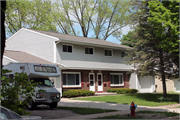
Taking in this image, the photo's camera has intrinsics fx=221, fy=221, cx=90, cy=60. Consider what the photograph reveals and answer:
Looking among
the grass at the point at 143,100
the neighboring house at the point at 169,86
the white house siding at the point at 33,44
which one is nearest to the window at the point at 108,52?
the white house siding at the point at 33,44

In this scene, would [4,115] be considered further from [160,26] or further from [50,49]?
[50,49]

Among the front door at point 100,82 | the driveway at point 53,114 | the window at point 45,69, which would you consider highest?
the window at point 45,69

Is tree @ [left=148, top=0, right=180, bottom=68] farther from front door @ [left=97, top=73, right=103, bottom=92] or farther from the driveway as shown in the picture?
front door @ [left=97, top=73, right=103, bottom=92]

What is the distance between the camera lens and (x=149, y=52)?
19062 mm

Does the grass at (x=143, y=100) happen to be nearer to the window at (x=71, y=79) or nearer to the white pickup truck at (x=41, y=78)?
the window at (x=71, y=79)

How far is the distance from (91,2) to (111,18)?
16.1 feet

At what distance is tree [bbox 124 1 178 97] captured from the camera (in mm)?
18219

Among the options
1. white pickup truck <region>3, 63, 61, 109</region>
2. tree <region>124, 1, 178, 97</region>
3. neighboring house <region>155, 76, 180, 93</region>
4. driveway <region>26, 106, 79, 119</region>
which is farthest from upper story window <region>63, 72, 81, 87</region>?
neighboring house <region>155, 76, 180, 93</region>

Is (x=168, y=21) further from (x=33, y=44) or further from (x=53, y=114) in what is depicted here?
(x=33, y=44)

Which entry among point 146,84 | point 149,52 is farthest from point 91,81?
point 146,84

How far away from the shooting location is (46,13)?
135 ft

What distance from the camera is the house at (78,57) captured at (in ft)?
74.5

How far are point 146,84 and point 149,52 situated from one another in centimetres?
1480

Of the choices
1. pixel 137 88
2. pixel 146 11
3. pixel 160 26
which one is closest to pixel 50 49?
pixel 146 11
